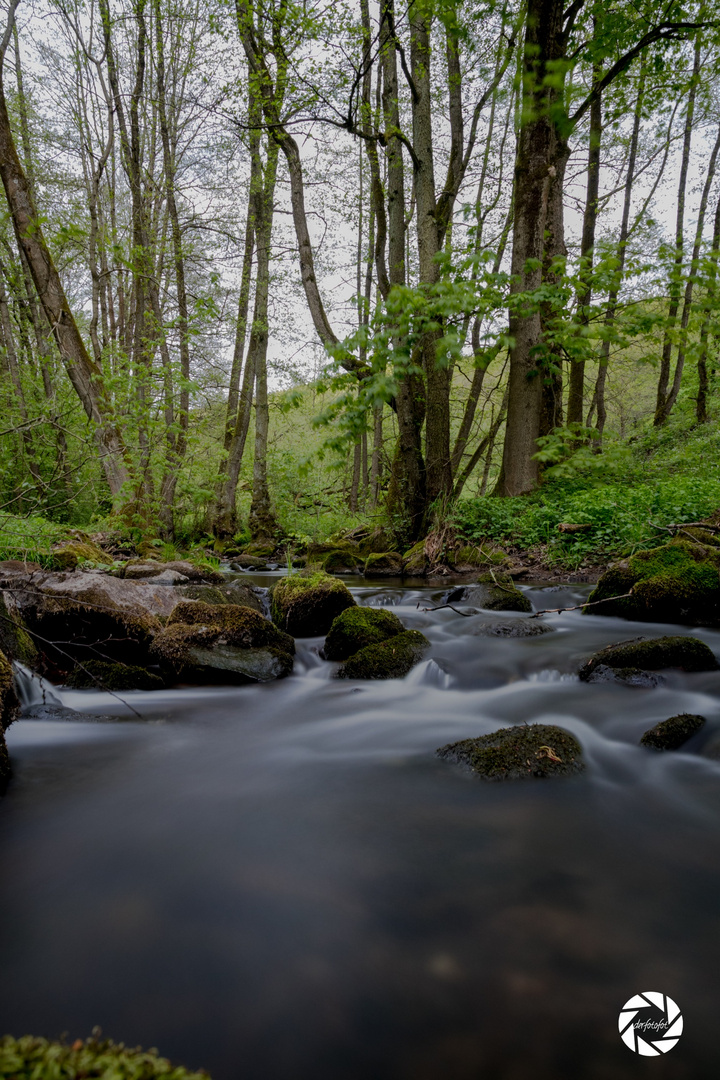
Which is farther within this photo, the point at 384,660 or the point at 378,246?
the point at 378,246

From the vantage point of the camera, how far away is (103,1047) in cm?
85

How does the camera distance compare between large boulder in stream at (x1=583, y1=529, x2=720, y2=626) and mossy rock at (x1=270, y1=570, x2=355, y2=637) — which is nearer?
large boulder in stream at (x1=583, y1=529, x2=720, y2=626)

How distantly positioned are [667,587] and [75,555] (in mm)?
6999

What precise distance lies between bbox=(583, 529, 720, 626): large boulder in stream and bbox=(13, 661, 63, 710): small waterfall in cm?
498

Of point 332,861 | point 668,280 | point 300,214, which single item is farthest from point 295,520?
point 332,861

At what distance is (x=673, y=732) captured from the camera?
3082mm

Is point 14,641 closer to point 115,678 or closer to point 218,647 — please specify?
point 115,678

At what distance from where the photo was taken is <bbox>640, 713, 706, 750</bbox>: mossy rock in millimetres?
3062

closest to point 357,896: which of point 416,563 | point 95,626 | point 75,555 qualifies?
point 95,626

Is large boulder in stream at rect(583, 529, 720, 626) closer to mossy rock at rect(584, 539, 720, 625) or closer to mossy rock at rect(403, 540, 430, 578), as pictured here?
mossy rock at rect(584, 539, 720, 625)

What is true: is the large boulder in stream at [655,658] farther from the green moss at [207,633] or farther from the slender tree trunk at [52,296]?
the slender tree trunk at [52,296]

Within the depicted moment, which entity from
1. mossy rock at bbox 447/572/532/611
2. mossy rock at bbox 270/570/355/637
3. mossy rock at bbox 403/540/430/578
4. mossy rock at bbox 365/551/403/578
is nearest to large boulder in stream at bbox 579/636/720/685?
mossy rock at bbox 447/572/532/611

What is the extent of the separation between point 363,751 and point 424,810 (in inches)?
35.0

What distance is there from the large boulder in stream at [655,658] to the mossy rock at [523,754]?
4.54 feet
